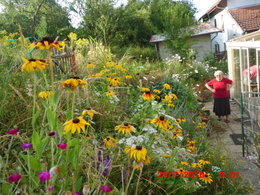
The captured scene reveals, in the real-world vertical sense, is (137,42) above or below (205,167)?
above

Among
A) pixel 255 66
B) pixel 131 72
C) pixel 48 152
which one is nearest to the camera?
pixel 48 152

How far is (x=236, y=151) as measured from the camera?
4938mm

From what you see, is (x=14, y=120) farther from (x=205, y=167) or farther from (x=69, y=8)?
(x=69, y=8)

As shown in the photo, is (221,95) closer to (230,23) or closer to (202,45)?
(230,23)

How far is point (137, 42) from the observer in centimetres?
2275

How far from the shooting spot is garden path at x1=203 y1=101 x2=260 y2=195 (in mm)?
3471

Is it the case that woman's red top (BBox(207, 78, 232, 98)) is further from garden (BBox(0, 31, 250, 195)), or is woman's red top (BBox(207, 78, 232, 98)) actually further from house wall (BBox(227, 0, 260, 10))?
house wall (BBox(227, 0, 260, 10))

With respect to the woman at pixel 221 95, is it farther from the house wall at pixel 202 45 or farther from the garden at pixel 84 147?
the house wall at pixel 202 45

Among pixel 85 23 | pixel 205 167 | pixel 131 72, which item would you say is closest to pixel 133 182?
pixel 205 167

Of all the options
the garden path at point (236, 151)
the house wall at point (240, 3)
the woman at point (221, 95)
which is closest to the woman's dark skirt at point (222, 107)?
the woman at point (221, 95)

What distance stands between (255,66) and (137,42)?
15.5m

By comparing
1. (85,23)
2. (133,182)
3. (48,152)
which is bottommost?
(133,182)

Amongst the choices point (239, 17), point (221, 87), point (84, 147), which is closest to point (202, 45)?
point (239, 17)

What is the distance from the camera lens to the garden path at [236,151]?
3471mm
